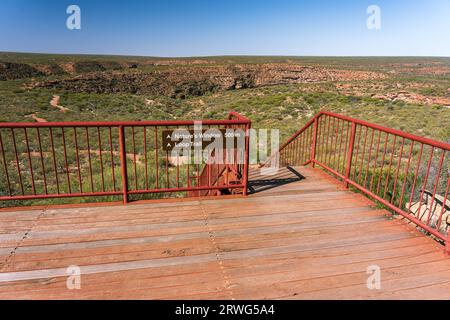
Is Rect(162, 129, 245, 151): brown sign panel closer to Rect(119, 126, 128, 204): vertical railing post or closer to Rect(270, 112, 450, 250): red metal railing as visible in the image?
Rect(119, 126, 128, 204): vertical railing post

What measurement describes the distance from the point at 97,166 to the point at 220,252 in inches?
446

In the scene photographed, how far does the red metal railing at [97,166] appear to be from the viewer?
4660mm

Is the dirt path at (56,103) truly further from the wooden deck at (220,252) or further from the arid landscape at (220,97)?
the wooden deck at (220,252)

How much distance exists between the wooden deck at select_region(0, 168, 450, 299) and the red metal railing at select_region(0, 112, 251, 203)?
0.52m

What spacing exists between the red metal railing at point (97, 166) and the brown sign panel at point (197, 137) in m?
0.12

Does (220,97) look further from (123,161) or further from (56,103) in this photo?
(123,161)

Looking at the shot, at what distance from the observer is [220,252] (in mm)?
3646

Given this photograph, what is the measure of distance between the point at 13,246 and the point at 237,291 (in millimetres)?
2672

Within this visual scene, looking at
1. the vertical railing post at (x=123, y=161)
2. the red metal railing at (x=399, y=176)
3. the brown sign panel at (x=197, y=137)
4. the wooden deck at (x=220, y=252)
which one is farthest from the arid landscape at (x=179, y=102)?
the red metal railing at (x=399, y=176)

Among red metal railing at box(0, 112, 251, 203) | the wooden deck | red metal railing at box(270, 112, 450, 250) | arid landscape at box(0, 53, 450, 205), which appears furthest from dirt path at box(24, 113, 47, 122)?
the wooden deck

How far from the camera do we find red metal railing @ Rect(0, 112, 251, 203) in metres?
4.66

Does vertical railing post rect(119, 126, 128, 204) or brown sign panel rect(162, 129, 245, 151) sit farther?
brown sign panel rect(162, 129, 245, 151)

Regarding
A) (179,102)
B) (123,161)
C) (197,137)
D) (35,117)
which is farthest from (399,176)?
(179,102)
